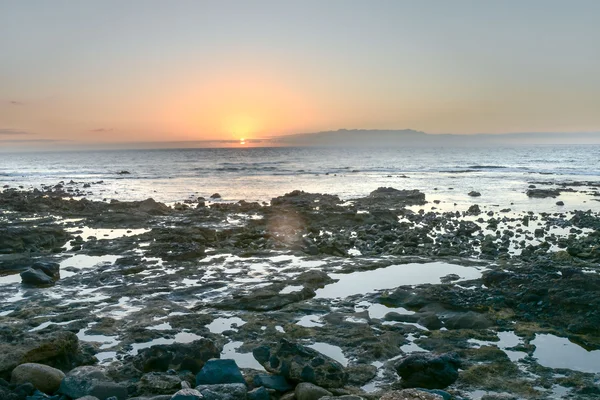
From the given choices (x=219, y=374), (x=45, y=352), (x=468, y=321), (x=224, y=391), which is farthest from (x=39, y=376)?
(x=468, y=321)

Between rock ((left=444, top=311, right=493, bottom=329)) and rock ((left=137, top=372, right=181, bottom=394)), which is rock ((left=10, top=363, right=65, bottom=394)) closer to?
rock ((left=137, top=372, right=181, bottom=394))

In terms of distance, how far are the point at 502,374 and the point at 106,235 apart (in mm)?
15342

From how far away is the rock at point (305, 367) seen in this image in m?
6.40

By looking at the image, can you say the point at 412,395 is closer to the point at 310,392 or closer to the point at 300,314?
the point at 310,392

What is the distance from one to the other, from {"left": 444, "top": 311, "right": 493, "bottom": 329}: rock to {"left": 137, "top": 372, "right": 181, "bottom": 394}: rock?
474 cm

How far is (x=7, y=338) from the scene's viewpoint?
306 inches

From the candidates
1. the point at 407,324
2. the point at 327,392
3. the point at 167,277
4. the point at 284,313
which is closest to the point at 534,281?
the point at 407,324

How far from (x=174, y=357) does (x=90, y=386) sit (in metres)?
1.19

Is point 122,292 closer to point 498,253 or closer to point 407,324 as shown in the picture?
point 407,324

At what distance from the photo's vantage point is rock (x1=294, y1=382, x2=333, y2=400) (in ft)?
19.7

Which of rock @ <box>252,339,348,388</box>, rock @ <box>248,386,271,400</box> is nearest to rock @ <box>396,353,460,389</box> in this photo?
rock @ <box>252,339,348,388</box>

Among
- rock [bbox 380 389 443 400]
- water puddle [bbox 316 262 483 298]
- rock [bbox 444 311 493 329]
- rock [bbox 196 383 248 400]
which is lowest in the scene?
water puddle [bbox 316 262 483 298]

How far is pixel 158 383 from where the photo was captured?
21.0 ft

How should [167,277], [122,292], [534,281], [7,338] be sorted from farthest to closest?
[167,277], [122,292], [534,281], [7,338]
